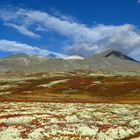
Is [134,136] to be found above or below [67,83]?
below

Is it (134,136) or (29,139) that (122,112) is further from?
(29,139)

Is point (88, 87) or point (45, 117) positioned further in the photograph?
point (88, 87)

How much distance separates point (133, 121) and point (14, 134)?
16734 mm

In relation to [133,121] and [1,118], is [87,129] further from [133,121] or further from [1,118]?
[1,118]

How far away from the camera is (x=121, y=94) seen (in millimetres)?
107625

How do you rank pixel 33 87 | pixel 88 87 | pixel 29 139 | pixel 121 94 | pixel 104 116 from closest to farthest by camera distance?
pixel 29 139 < pixel 104 116 < pixel 121 94 < pixel 88 87 < pixel 33 87

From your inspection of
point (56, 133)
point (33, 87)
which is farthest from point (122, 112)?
point (33, 87)

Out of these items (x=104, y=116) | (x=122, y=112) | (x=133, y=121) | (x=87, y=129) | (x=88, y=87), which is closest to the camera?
(x=87, y=129)

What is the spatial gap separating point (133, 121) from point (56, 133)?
1233 cm

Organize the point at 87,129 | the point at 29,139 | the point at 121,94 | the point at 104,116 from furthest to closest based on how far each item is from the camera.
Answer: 1. the point at 121,94
2. the point at 104,116
3. the point at 87,129
4. the point at 29,139

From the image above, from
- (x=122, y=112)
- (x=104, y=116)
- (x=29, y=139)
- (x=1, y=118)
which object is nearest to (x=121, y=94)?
(x=122, y=112)

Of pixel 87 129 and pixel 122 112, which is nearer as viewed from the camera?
pixel 87 129

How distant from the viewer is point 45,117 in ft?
164

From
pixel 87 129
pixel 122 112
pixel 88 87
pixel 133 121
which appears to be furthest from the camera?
pixel 88 87
